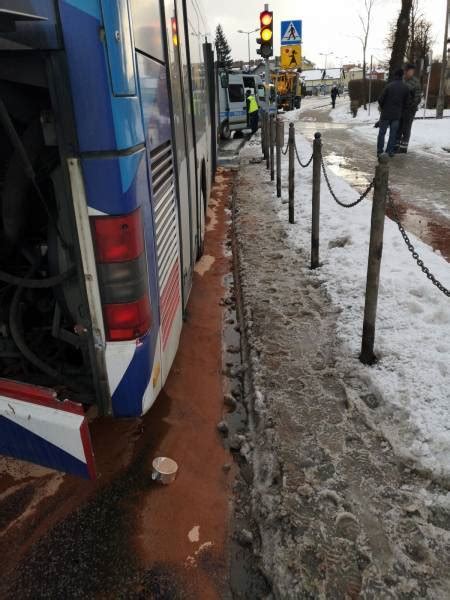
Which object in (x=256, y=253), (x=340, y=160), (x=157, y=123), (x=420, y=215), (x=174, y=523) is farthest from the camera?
(x=340, y=160)

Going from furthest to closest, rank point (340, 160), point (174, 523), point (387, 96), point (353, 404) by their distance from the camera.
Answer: point (340, 160), point (387, 96), point (353, 404), point (174, 523)

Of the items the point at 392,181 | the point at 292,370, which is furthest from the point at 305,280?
the point at 392,181

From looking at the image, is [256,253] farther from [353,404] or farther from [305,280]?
[353,404]

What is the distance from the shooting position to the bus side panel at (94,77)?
190 cm

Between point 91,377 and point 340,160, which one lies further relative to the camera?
point 340,160

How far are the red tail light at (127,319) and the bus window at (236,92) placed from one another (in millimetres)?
20626

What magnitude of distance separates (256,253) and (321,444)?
3791mm

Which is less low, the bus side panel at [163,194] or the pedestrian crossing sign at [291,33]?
the pedestrian crossing sign at [291,33]

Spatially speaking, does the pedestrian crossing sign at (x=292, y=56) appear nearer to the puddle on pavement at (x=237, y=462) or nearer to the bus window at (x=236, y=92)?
the bus window at (x=236, y=92)

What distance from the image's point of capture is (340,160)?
44.3 feet

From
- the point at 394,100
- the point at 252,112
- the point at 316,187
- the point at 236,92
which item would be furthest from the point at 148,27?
the point at 252,112

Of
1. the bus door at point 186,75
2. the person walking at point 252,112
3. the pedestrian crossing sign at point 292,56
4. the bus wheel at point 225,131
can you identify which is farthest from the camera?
the person walking at point 252,112

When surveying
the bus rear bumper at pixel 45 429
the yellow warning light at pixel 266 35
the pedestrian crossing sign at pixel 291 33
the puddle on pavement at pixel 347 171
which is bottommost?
the puddle on pavement at pixel 347 171

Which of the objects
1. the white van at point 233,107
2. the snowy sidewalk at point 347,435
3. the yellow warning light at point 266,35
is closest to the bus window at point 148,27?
the snowy sidewalk at point 347,435
